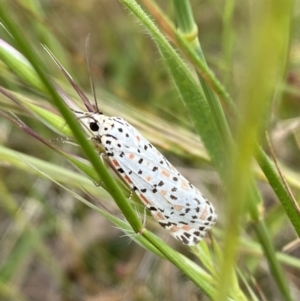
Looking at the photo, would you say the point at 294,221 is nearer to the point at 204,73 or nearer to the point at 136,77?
the point at 204,73

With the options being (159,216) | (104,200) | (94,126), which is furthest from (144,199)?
(104,200)

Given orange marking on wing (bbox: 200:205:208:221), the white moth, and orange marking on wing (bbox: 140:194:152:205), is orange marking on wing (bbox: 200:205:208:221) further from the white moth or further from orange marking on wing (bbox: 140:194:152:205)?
orange marking on wing (bbox: 140:194:152:205)

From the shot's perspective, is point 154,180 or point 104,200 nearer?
point 154,180

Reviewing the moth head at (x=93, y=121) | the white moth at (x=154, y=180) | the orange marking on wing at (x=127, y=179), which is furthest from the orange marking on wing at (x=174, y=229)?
the moth head at (x=93, y=121)

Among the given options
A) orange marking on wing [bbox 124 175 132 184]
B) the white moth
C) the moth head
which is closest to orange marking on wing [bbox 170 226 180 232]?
the white moth

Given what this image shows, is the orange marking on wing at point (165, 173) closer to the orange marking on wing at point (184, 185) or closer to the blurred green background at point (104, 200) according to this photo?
the orange marking on wing at point (184, 185)

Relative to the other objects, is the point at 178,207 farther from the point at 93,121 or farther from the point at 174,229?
the point at 93,121

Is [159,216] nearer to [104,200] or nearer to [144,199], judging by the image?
[144,199]

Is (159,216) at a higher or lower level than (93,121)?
lower
